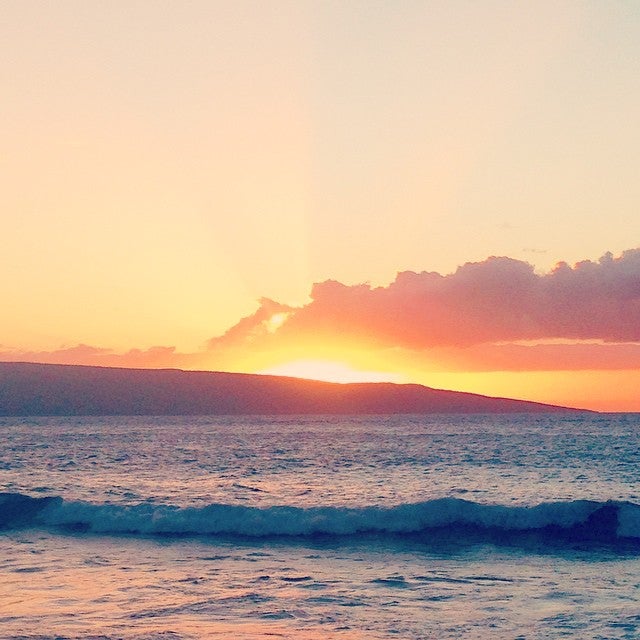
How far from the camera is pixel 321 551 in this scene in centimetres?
2312

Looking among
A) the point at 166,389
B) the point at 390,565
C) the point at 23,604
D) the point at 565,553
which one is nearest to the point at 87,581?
the point at 23,604

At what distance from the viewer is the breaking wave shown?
84.7ft

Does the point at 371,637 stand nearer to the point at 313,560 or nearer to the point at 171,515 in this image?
the point at 313,560

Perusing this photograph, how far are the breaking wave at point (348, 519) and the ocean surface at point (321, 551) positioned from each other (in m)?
0.07

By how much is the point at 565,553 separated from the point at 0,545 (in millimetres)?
16304

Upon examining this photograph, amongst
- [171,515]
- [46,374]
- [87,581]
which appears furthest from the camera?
[46,374]

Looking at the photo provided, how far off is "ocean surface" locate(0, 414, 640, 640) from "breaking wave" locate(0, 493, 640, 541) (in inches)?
2.7

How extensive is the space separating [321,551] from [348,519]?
352cm

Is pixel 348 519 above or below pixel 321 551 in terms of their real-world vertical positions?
above

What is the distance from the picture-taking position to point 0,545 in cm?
2367

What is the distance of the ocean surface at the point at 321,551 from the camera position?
15.2 m

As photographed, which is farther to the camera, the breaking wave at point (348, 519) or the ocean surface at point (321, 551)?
the breaking wave at point (348, 519)

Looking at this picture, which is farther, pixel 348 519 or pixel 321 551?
pixel 348 519

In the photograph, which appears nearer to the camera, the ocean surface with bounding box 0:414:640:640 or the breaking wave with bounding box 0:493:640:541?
the ocean surface with bounding box 0:414:640:640
